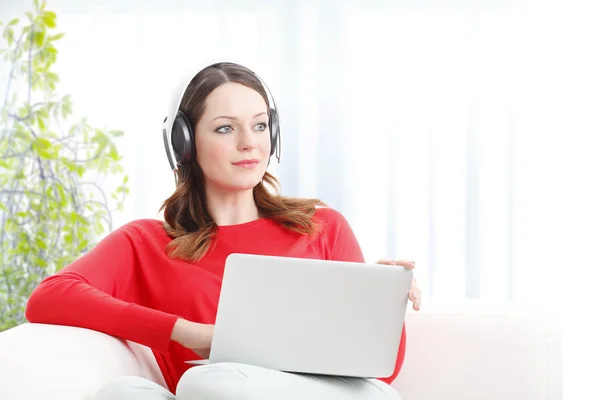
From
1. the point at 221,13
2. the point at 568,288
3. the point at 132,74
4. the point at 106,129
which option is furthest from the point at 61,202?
the point at 568,288

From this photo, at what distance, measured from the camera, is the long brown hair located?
1.70 metres

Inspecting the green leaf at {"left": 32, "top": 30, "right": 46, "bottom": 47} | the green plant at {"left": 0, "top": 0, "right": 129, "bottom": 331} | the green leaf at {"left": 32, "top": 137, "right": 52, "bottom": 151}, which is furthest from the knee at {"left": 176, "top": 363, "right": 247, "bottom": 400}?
the green leaf at {"left": 32, "top": 30, "right": 46, "bottom": 47}

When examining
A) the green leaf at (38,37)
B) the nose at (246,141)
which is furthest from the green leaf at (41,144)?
the nose at (246,141)

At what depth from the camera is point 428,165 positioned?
317 cm

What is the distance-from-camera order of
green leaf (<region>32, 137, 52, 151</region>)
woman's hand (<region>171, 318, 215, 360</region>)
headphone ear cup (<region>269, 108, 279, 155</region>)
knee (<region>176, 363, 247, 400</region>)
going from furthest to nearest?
1. green leaf (<region>32, 137, 52, 151</region>)
2. headphone ear cup (<region>269, 108, 279, 155</region>)
3. woman's hand (<region>171, 318, 215, 360</region>)
4. knee (<region>176, 363, 247, 400</region>)

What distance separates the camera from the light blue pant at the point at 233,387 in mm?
1114

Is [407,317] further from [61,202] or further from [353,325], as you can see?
[61,202]

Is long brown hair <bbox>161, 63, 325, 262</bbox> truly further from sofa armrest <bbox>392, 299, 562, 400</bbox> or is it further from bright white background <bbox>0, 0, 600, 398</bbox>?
bright white background <bbox>0, 0, 600, 398</bbox>

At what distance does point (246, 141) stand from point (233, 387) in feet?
2.34

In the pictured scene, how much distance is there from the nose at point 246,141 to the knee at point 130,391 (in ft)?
2.15

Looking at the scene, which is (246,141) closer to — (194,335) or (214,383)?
(194,335)

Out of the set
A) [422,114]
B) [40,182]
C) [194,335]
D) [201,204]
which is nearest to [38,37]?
[40,182]

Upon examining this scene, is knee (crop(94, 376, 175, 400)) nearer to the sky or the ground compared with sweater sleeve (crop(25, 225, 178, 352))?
nearer to the ground

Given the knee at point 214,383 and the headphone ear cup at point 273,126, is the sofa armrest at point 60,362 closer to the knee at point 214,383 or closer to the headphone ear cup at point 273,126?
the knee at point 214,383
